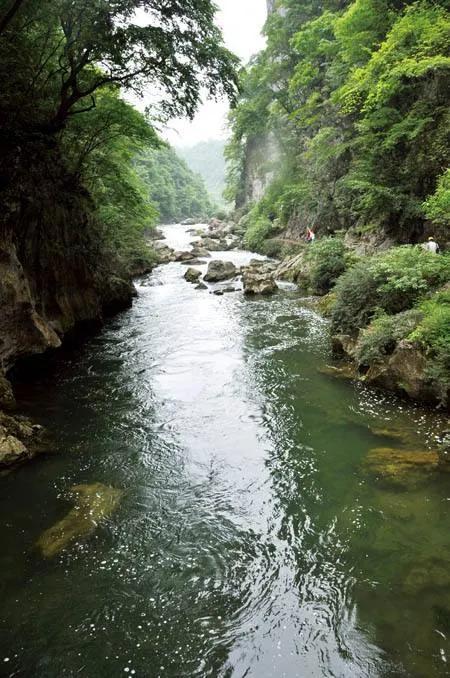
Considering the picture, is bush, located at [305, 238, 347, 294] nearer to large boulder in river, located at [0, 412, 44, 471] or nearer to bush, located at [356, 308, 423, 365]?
bush, located at [356, 308, 423, 365]

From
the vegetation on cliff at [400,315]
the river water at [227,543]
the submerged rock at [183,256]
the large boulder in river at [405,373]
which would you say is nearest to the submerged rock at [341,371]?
the vegetation on cliff at [400,315]

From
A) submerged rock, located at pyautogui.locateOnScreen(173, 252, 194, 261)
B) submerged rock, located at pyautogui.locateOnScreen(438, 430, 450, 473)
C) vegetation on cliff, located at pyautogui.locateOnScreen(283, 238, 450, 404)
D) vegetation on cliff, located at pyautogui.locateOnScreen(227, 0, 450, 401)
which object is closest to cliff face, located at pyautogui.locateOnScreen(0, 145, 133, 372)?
vegetation on cliff, located at pyautogui.locateOnScreen(227, 0, 450, 401)

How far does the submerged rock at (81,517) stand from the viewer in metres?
4.81

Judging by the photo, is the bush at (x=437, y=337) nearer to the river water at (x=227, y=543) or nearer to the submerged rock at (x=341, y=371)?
the river water at (x=227, y=543)

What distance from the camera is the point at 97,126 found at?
12719 millimetres

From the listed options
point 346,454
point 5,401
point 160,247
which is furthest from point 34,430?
point 160,247

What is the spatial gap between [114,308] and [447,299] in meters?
12.2

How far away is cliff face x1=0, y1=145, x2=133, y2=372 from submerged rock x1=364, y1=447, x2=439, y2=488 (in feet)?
23.3

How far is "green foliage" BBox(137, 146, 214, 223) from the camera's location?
78.1m

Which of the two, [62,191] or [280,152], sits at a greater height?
[280,152]

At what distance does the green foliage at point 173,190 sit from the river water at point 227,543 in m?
67.3

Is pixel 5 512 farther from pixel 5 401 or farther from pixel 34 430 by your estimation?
pixel 5 401

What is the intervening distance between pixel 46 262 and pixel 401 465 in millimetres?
9940

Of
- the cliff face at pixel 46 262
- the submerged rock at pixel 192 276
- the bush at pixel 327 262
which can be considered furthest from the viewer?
the submerged rock at pixel 192 276
